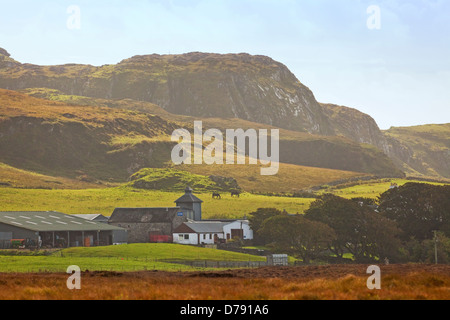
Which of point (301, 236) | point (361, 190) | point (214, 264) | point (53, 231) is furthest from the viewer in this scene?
point (361, 190)

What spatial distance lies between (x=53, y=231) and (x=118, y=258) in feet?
58.4

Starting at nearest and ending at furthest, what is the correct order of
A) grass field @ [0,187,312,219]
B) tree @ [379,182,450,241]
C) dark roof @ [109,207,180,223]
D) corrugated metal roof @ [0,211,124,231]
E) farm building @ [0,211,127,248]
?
1. farm building @ [0,211,127,248]
2. corrugated metal roof @ [0,211,124,231]
3. tree @ [379,182,450,241]
4. dark roof @ [109,207,180,223]
5. grass field @ [0,187,312,219]

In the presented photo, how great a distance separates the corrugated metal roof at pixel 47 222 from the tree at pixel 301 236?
2539cm

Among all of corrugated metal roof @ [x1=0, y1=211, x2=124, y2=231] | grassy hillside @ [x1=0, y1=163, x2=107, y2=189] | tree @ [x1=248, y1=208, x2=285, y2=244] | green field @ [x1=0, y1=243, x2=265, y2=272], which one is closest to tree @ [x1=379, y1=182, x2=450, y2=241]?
tree @ [x1=248, y1=208, x2=285, y2=244]

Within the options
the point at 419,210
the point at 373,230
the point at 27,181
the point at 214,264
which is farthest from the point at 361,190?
the point at 214,264

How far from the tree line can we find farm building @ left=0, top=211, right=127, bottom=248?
2331cm

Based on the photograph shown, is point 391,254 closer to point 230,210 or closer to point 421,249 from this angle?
point 421,249

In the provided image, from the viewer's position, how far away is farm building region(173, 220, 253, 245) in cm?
10131

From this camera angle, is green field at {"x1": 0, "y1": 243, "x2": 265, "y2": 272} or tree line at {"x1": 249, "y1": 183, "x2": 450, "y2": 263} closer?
green field at {"x1": 0, "y1": 243, "x2": 265, "y2": 272}

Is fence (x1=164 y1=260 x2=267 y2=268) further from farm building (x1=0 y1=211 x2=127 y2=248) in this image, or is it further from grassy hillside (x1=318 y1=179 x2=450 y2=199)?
grassy hillside (x1=318 y1=179 x2=450 y2=199)

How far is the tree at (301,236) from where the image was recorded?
282ft

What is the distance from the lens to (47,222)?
92562 mm

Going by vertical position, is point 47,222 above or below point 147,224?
above

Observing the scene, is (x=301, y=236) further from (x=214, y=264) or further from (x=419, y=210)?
(x=419, y=210)
